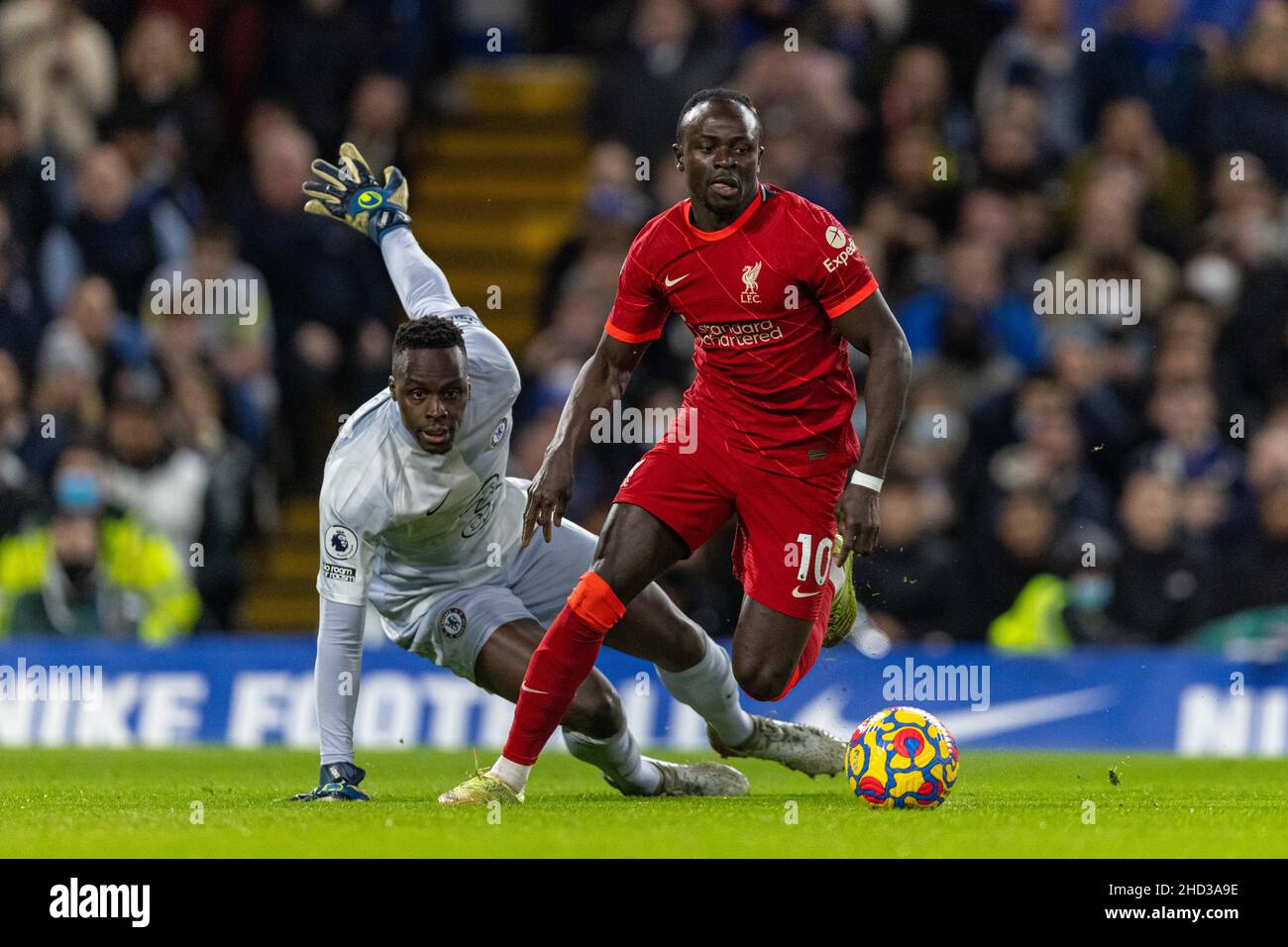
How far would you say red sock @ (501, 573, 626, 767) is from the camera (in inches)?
301

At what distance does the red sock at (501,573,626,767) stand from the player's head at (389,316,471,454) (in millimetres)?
771

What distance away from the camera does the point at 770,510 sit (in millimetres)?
8172

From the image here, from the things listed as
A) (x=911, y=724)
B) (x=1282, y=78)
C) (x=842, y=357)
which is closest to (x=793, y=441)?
(x=842, y=357)

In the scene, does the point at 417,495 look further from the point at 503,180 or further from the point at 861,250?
the point at 503,180

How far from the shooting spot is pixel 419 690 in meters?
12.1

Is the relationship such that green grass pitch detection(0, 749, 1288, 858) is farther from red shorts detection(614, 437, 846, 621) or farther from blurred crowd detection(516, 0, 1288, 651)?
blurred crowd detection(516, 0, 1288, 651)

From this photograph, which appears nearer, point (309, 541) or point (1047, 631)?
point (1047, 631)

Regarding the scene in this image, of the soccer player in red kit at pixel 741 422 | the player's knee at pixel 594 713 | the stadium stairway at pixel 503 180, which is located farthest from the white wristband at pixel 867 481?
the stadium stairway at pixel 503 180

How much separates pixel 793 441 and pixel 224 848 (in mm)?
2662

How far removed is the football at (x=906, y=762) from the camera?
25.8 feet

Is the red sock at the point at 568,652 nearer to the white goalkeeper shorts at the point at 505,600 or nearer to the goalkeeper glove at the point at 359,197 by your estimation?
the white goalkeeper shorts at the point at 505,600

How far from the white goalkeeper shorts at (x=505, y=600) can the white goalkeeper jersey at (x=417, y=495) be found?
0.06m

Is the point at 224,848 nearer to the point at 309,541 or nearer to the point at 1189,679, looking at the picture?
the point at 1189,679

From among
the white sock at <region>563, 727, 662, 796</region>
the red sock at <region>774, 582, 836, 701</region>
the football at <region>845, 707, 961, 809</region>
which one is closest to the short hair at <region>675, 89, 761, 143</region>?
the red sock at <region>774, 582, 836, 701</region>
